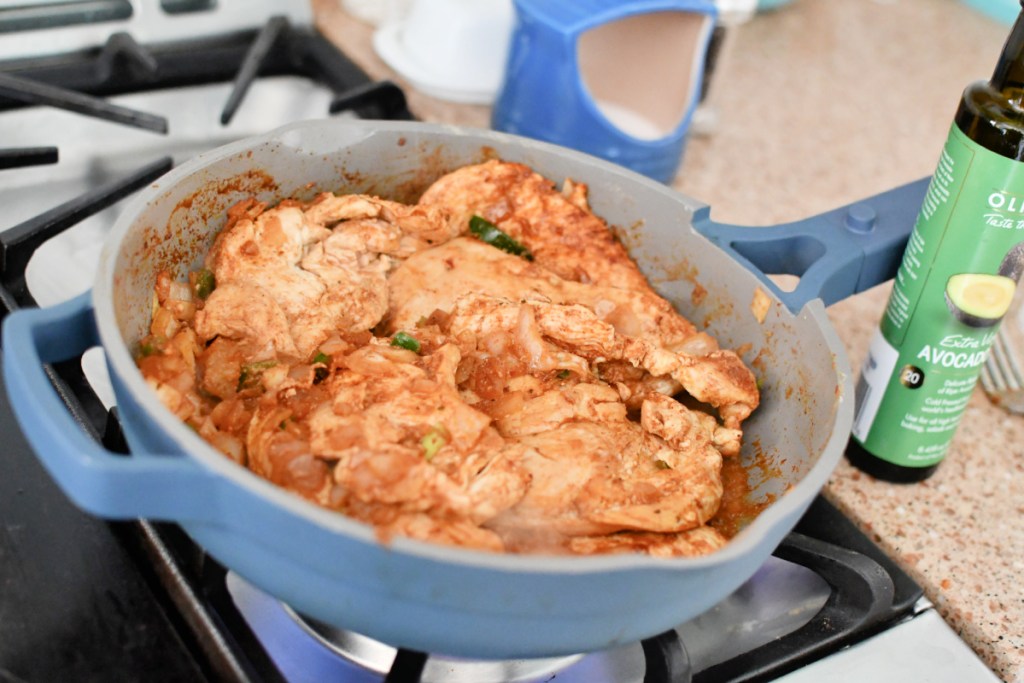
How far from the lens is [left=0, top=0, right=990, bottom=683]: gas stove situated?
794 millimetres

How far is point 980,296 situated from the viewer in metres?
0.89

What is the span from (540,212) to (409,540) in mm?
550

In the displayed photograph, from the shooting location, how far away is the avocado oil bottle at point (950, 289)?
83 centimetres

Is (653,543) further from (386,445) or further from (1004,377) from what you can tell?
(1004,377)

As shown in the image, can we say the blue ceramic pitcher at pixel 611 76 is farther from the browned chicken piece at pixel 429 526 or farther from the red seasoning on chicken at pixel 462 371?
the browned chicken piece at pixel 429 526

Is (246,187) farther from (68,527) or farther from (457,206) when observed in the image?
(68,527)

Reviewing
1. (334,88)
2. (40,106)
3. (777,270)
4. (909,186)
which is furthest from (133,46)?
(909,186)

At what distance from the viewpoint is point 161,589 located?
86 cm

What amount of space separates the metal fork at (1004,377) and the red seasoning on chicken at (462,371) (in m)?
0.46

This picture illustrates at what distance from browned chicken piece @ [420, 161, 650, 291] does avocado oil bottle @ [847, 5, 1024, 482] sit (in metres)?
0.27

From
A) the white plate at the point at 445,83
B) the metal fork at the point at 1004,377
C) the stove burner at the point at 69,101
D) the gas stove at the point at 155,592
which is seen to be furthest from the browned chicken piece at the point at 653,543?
the white plate at the point at 445,83

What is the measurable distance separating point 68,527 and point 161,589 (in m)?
0.10

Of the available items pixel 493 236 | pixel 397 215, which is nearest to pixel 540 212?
pixel 493 236

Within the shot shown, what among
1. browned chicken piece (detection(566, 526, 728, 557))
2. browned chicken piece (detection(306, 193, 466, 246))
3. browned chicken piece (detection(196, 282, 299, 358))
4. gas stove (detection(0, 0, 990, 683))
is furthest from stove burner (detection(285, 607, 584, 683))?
browned chicken piece (detection(306, 193, 466, 246))
